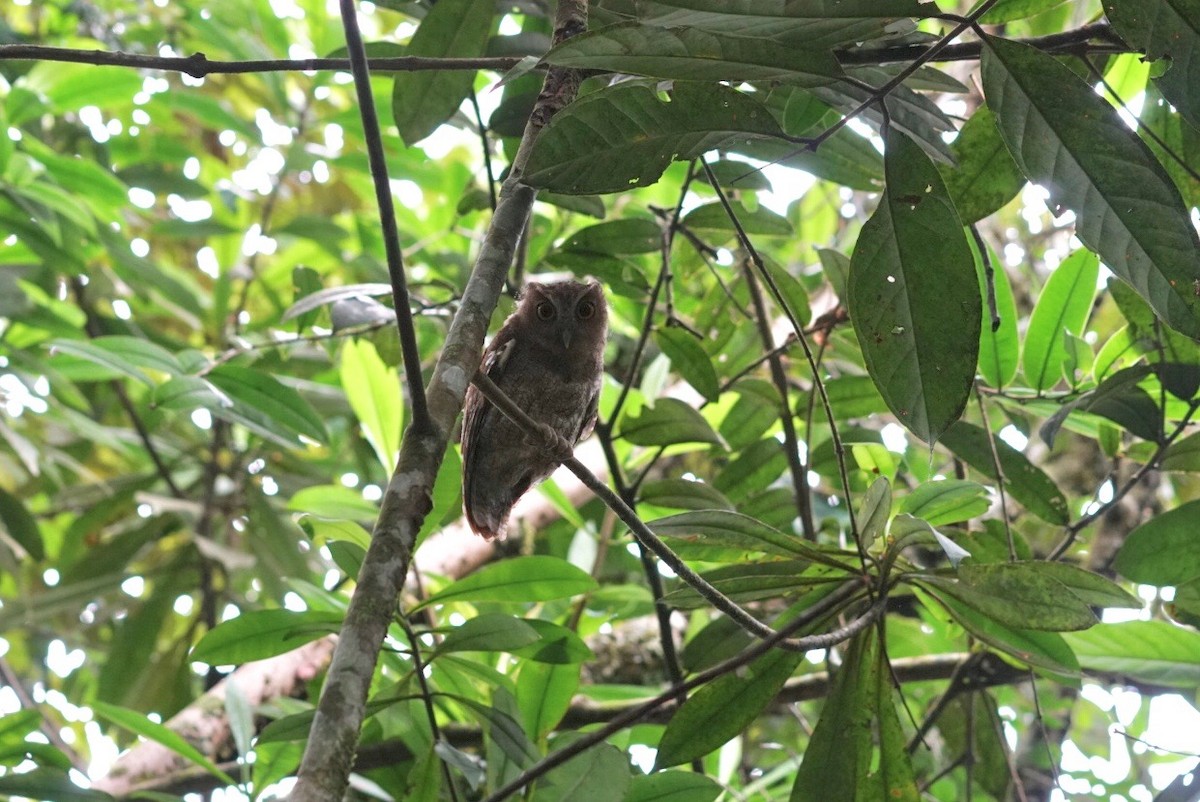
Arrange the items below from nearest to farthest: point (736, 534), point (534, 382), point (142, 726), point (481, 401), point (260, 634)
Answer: point (736, 534) < point (260, 634) < point (142, 726) < point (481, 401) < point (534, 382)

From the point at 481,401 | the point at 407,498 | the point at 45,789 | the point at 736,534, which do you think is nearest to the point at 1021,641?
the point at 736,534

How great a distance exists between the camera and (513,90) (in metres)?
2.75

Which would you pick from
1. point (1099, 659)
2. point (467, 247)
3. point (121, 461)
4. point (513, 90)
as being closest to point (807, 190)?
point (467, 247)

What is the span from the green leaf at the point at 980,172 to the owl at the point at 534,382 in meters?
1.79

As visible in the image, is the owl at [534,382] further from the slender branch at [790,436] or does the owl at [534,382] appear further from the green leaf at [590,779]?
the green leaf at [590,779]

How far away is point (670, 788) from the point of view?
2.28 metres

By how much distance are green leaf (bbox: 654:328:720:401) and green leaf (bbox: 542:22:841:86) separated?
4.59ft

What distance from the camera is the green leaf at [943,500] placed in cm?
206

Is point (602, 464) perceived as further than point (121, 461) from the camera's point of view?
No

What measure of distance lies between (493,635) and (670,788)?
20.6 inches

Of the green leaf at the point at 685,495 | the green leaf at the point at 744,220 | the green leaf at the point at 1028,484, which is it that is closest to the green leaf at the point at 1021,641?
the green leaf at the point at 1028,484

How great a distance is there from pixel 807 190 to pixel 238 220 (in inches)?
120

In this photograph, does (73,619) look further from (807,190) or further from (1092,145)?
(1092,145)

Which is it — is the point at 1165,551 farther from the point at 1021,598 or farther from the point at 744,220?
the point at 744,220
